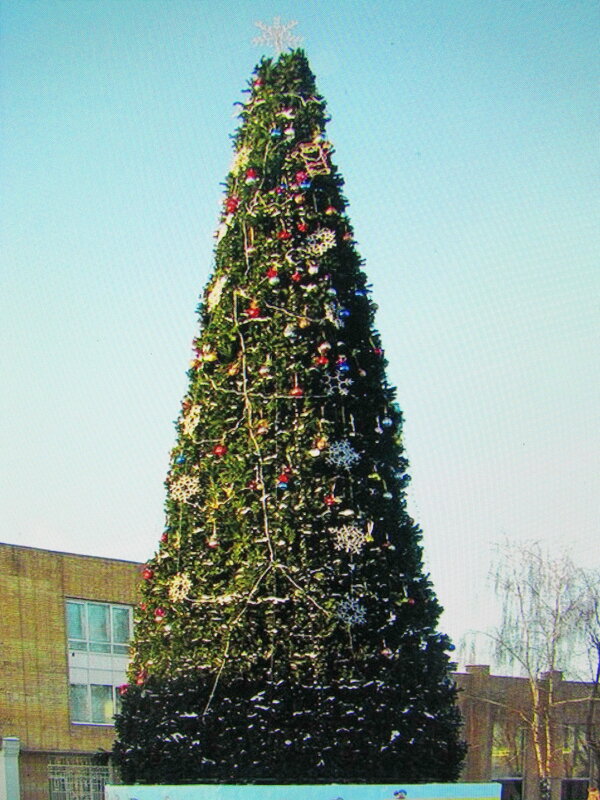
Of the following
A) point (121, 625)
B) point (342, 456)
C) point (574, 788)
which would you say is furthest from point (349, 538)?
point (574, 788)

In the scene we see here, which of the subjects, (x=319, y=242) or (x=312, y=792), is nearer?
(x=312, y=792)

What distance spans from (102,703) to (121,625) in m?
1.65

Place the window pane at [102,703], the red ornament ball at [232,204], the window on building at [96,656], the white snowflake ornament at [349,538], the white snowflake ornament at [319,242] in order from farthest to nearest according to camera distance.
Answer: the window pane at [102,703], the window on building at [96,656], the red ornament ball at [232,204], the white snowflake ornament at [319,242], the white snowflake ornament at [349,538]

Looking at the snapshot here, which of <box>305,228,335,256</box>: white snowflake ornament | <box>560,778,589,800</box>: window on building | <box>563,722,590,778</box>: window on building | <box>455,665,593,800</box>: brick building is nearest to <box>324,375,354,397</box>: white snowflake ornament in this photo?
<box>305,228,335,256</box>: white snowflake ornament

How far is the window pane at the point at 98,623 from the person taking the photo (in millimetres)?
25364

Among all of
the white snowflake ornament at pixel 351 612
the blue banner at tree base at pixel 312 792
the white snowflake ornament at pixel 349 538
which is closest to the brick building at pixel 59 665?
the blue banner at tree base at pixel 312 792

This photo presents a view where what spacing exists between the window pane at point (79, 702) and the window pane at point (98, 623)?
40.2 inches

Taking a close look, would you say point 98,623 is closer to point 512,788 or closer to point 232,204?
point 232,204

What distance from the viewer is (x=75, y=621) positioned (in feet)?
82.5

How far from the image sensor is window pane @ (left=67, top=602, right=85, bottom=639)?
25.0 metres

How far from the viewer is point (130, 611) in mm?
26031

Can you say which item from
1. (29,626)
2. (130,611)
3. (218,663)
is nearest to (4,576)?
(29,626)

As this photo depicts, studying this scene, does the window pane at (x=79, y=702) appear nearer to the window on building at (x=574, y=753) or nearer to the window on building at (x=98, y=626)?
the window on building at (x=98, y=626)

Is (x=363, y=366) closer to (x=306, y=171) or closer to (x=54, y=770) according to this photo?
(x=306, y=171)
